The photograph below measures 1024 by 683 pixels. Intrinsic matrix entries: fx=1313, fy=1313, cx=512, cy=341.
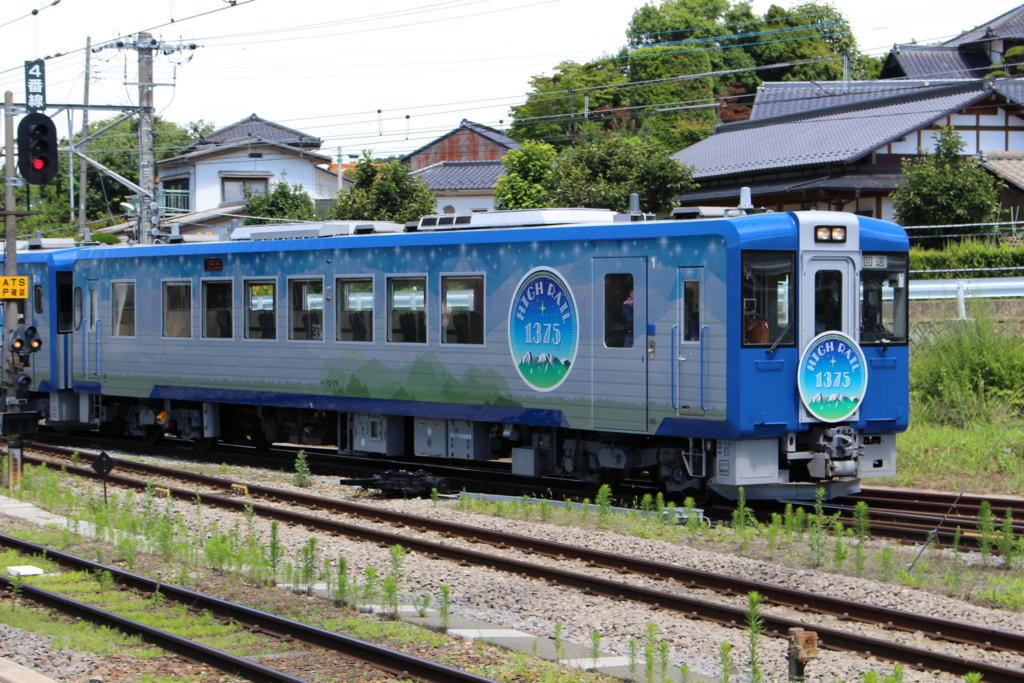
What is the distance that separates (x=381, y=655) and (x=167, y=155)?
70.6 meters

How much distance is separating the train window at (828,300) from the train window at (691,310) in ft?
3.85

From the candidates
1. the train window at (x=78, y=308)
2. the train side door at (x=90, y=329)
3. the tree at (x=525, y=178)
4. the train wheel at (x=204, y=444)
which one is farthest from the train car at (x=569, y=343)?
the tree at (x=525, y=178)

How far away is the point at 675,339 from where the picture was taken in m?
13.1

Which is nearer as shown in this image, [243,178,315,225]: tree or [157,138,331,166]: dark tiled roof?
[243,178,315,225]: tree

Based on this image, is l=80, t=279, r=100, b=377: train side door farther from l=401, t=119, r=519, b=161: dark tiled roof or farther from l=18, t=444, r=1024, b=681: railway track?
l=401, t=119, r=519, b=161: dark tiled roof

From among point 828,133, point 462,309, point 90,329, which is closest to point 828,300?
point 462,309

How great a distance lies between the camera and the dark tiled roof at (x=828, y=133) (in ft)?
116

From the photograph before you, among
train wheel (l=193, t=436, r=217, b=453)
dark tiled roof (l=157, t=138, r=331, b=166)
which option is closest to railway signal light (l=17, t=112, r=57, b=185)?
train wheel (l=193, t=436, r=217, b=453)

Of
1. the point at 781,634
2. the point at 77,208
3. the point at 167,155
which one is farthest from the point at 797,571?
the point at 167,155

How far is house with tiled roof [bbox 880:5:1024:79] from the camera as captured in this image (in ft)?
198

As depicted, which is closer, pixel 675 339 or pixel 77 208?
pixel 675 339

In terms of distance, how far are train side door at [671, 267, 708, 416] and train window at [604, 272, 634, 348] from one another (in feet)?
2.06

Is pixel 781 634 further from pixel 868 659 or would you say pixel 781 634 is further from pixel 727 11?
pixel 727 11

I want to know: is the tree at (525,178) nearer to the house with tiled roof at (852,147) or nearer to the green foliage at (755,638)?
the house with tiled roof at (852,147)
